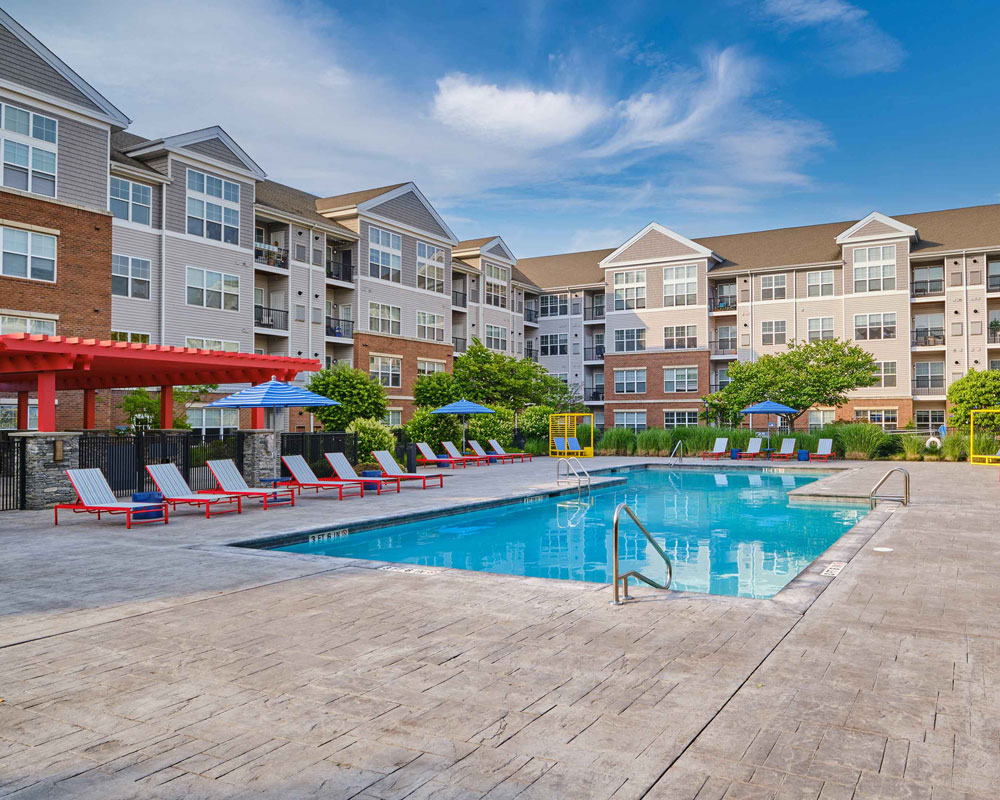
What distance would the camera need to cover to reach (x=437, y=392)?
3356cm

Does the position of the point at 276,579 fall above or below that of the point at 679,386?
below

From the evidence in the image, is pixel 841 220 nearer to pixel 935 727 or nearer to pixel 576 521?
pixel 576 521

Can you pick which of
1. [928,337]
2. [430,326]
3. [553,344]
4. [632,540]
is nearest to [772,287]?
[928,337]

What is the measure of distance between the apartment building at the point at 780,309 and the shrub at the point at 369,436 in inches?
1143

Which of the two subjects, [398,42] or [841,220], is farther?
[841,220]

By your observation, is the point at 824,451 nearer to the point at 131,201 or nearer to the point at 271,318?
the point at 271,318

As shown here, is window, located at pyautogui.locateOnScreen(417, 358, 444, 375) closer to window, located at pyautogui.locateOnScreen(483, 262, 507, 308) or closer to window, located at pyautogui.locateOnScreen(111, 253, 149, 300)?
window, located at pyautogui.locateOnScreen(483, 262, 507, 308)

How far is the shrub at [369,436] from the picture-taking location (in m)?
22.9

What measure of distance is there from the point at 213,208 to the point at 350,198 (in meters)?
9.48

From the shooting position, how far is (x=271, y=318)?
34.4 m

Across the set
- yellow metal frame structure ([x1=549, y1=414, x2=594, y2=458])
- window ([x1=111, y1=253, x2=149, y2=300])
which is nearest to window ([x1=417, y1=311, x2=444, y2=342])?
yellow metal frame structure ([x1=549, y1=414, x2=594, y2=458])

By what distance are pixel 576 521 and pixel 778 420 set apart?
3222cm

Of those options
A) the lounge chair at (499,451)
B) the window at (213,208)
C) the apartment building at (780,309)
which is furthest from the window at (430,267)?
the apartment building at (780,309)

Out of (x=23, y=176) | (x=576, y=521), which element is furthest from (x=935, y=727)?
(x=23, y=176)
